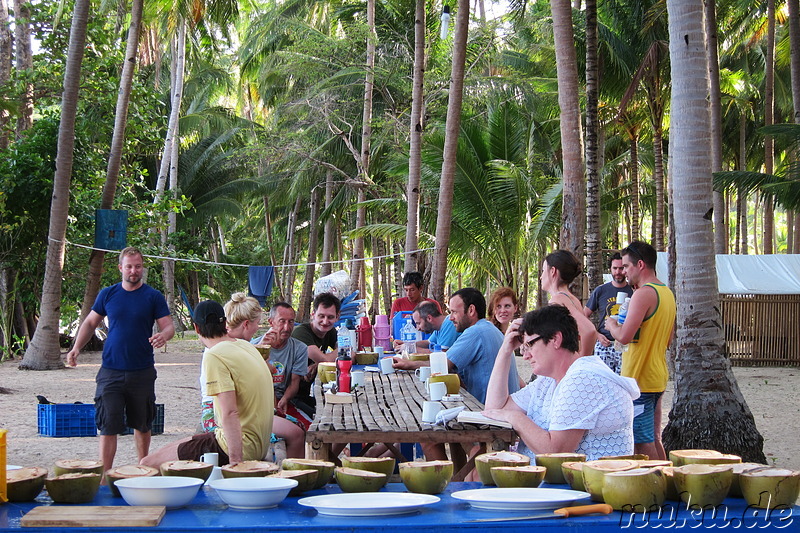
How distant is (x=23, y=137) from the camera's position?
65.4 ft

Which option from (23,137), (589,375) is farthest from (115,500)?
(23,137)

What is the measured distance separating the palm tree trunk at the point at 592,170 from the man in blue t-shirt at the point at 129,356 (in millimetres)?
6887

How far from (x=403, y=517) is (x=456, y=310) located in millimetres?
4378

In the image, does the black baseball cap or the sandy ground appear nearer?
the black baseball cap

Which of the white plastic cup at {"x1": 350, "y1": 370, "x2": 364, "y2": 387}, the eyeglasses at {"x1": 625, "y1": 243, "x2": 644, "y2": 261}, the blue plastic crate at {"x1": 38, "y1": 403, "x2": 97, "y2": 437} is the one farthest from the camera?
the blue plastic crate at {"x1": 38, "y1": 403, "x2": 97, "y2": 437}

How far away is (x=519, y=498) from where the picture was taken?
2717mm

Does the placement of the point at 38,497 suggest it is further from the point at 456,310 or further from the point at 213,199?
the point at 213,199

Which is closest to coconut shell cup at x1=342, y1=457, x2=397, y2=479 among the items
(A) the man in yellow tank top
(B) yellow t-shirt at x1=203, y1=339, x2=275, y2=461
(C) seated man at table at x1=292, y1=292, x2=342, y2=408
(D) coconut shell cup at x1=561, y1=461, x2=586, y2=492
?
(D) coconut shell cup at x1=561, y1=461, x2=586, y2=492

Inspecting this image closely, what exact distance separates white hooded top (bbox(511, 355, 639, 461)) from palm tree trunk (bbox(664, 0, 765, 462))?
430 cm

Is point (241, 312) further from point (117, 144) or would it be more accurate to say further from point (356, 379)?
point (117, 144)

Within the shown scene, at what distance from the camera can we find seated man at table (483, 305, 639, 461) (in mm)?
3777

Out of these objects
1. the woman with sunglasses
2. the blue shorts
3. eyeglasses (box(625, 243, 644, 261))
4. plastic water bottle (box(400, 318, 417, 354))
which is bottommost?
the blue shorts

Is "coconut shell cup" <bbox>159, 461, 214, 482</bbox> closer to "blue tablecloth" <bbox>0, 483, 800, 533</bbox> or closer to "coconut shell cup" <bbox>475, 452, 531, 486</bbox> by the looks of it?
"blue tablecloth" <bbox>0, 483, 800, 533</bbox>

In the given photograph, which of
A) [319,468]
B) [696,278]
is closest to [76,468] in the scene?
[319,468]
